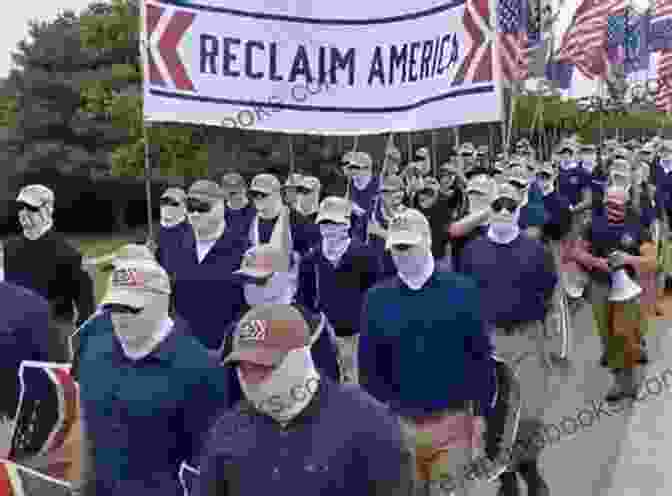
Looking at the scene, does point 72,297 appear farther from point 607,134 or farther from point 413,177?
point 607,134

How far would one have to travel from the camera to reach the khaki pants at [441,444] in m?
4.59

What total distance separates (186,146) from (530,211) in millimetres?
16089

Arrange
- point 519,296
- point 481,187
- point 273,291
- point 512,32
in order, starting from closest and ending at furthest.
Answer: point 273,291 → point 519,296 → point 481,187 → point 512,32

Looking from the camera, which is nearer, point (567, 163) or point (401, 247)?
point (401, 247)

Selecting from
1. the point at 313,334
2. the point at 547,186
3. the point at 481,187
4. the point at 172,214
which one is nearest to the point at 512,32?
the point at 547,186

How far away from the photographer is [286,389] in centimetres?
281

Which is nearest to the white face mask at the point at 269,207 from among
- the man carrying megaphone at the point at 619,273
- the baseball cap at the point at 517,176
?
the baseball cap at the point at 517,176

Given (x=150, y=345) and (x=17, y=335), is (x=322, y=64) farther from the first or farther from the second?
(x=150, y=345)

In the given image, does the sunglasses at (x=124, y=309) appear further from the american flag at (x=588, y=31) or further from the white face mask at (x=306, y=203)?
the american flag at (x=588, y=31)

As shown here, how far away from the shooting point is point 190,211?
22.9ft

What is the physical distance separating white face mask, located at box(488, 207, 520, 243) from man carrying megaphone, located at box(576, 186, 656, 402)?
1852 mm

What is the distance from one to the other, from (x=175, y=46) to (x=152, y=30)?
0.53ft

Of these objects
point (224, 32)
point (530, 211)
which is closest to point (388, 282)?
point (224, 32)

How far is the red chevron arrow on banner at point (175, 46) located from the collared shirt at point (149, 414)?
2.87 m
